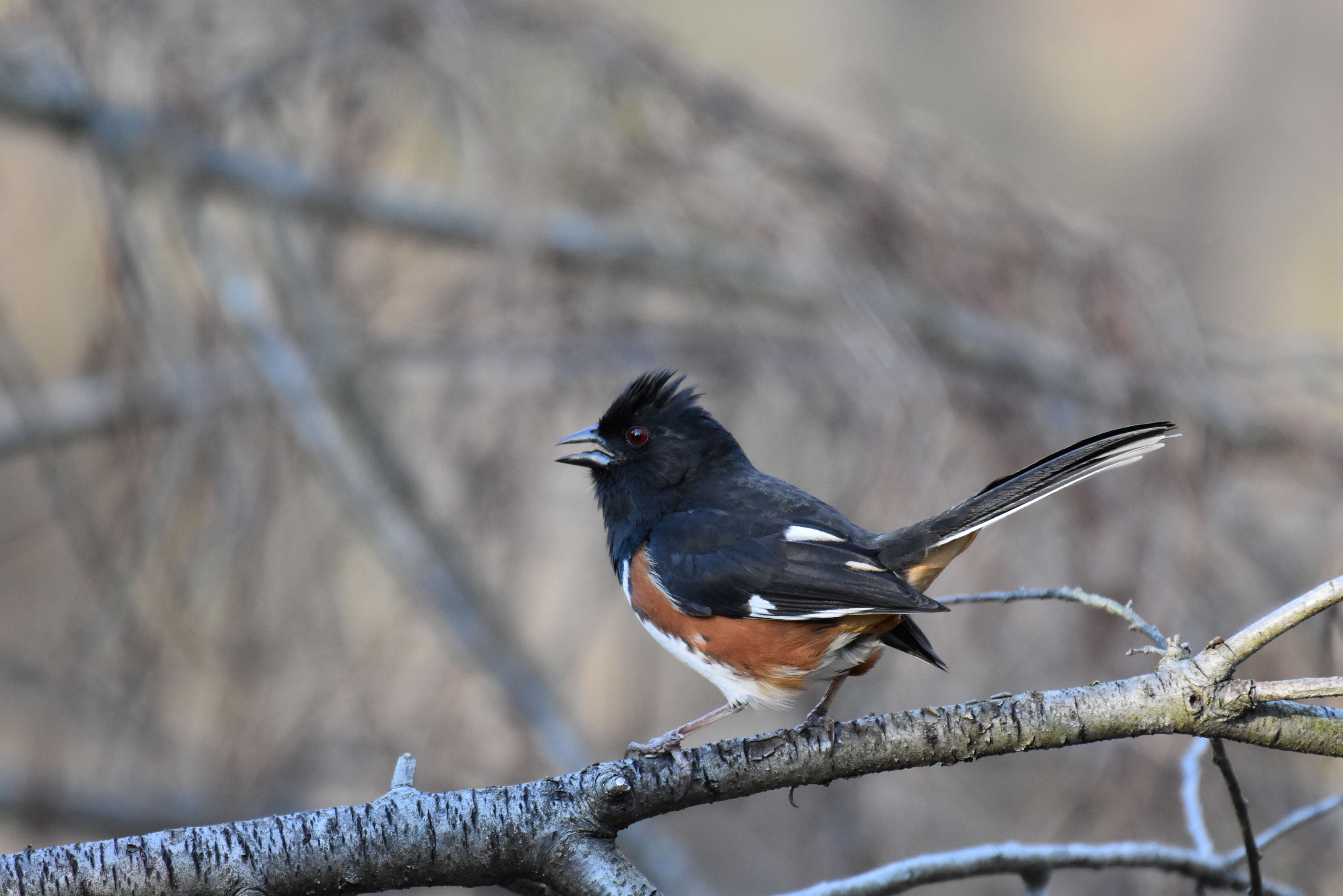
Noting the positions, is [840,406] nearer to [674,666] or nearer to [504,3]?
[504,3]

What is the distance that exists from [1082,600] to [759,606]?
2.06ft

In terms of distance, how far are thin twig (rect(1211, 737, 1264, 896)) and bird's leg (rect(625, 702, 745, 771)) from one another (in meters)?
0.68

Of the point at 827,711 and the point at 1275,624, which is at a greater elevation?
Result: the point at 827,711

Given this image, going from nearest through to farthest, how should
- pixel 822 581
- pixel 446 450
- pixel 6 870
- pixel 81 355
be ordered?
pixel 6 870 → pixel 822 581 → pixel 81 355 → pixel 446 450

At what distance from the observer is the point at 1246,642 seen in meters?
1.22

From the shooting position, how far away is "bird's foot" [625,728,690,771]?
1483 mm

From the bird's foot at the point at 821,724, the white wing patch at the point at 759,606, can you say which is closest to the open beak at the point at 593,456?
the white wing patch at the point at 759,606

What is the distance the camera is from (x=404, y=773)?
4.53ft

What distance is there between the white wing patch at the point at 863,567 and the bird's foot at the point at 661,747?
414mm

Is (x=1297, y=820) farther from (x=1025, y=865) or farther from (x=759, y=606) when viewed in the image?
(x=759, y=606)

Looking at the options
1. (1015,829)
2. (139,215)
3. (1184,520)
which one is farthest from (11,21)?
(1015,829)

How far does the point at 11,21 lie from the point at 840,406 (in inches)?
91.7

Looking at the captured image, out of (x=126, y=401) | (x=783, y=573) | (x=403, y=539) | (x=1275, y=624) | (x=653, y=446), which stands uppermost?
(x=403, y=539)

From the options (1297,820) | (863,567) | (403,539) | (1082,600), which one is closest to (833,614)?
(863,567)
